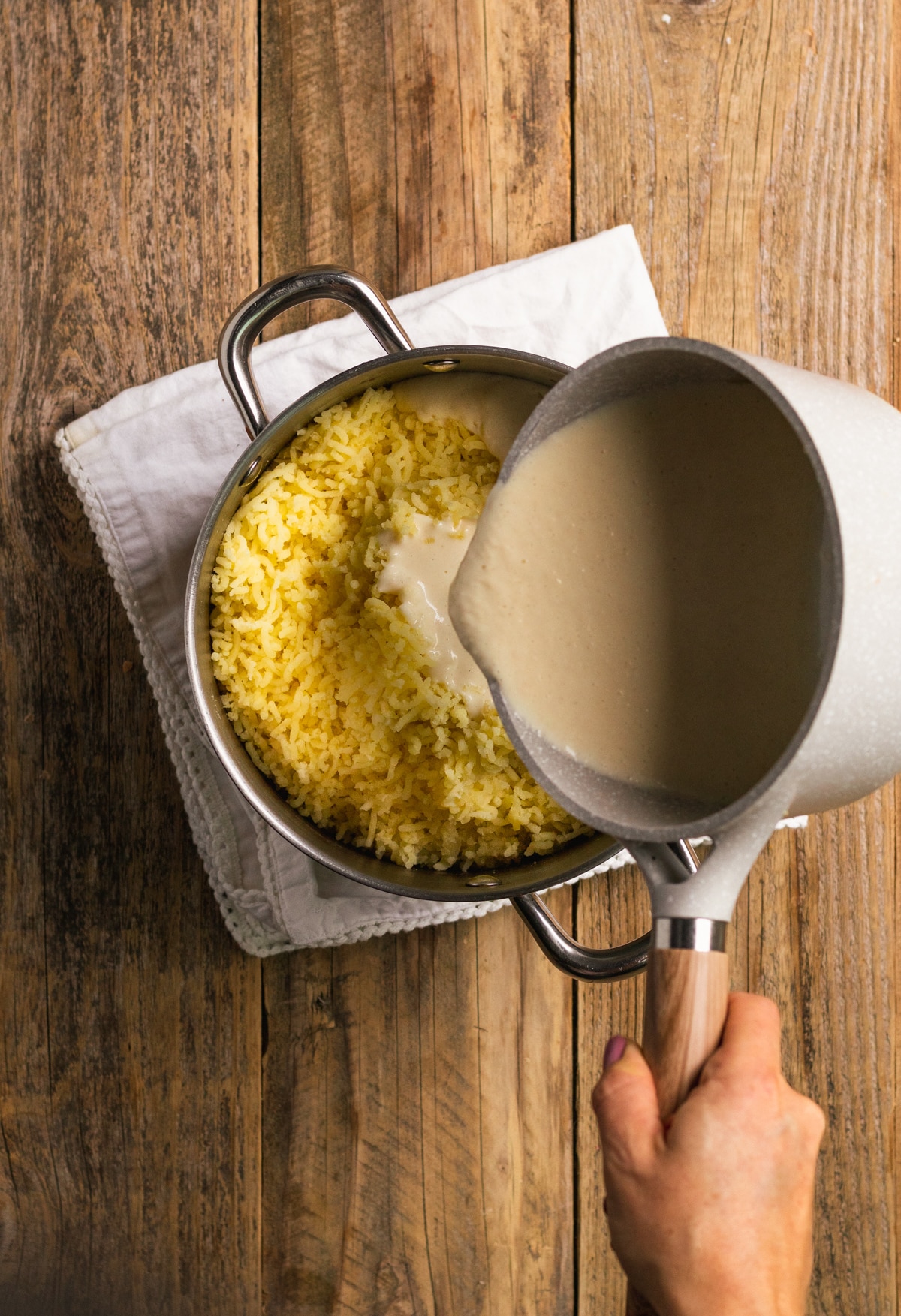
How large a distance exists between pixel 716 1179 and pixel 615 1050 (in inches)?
3.8

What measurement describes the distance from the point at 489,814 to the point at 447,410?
1.25ft

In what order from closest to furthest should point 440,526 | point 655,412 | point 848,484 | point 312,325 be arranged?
point 848,484 < point 655,412 < point 440,526 < point 312,325

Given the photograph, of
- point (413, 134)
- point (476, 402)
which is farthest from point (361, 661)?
point (413, 134)

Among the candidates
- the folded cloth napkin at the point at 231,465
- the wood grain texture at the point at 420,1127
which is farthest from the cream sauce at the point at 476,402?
the wood grain texture at the point at 420,1127

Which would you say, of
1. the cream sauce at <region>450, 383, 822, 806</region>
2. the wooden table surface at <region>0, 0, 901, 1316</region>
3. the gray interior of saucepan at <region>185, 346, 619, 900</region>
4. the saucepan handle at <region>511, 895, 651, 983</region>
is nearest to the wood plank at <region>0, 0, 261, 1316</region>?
the wooden table surface at <region>0, 0, 901, 1316</region>

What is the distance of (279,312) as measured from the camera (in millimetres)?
918

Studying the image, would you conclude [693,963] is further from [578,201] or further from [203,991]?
[578,201]

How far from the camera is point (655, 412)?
0.76 m

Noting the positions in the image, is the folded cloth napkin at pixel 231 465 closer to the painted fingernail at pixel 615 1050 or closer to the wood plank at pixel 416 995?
the wood plank at pixel 416 995

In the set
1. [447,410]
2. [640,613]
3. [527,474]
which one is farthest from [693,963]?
[447,410]

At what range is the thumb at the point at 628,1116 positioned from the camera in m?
0.66

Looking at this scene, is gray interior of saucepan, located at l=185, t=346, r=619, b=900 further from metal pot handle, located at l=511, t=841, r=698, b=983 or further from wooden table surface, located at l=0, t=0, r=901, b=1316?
wooden table surface, located at l=0, t=0, r=901, b=1316

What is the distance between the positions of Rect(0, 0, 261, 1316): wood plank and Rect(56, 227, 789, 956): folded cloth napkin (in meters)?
0.07

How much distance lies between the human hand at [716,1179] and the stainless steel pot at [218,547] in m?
0.21
